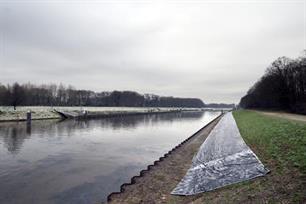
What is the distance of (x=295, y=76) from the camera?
66250 millimetres

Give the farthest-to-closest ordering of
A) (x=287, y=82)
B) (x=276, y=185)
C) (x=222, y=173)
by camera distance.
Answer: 1. (x=287, y=82)
2. (x=222, y=173)
3. (x=276, y=185)

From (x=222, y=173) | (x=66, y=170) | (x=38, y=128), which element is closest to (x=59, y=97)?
(x=38, y=128)

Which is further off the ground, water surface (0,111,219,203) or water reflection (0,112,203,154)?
water reflection (0,112,203,154)

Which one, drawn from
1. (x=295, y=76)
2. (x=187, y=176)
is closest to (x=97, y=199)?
(x=187, y=176)

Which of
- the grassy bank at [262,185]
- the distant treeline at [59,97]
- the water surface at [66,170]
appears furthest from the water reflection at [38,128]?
the distant treeline at [59,97]

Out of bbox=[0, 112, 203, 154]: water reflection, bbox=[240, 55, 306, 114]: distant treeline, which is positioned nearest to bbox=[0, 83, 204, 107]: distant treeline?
bbox=[0, 112, 203, 154]: water reflection

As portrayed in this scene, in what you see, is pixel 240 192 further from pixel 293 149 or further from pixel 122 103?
pixel 122 103

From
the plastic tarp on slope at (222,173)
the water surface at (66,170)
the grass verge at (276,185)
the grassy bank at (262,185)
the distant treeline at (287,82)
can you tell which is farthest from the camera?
the distant treeline at (287,82)

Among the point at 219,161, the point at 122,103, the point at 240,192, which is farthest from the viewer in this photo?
the point at 122,103

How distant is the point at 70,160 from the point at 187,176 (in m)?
9.52

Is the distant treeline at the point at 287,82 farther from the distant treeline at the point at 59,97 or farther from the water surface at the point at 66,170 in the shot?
the distant treeline at the point at 59,97

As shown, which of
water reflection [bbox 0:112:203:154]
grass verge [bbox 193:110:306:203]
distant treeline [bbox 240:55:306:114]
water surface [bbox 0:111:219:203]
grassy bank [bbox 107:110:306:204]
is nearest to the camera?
grass verge [bbox 193:110:306:203]

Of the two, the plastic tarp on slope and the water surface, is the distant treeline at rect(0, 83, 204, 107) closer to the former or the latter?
the water surface

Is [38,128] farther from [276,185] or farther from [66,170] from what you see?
[276,185]
